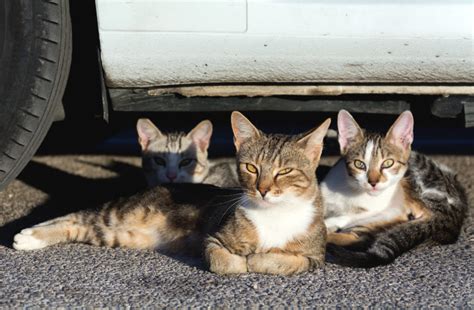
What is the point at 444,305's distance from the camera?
3.80m

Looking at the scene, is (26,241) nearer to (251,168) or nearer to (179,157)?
(251,168)

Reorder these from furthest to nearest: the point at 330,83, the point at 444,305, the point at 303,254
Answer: the point at 330,83 → the point at 303,254 → the point at 444,305

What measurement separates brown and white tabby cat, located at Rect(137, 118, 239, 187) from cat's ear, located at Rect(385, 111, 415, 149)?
1306 millimetres

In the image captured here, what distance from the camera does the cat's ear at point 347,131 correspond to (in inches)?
202

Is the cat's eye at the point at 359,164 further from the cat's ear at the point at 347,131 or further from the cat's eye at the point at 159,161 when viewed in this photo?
the cat's eye at the point at 159,161

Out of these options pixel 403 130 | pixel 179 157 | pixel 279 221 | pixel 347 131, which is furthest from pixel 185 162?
pixel 279 221

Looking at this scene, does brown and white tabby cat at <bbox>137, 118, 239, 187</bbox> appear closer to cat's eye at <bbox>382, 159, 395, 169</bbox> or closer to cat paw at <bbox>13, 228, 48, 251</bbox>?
cat's eye at <bbox>382, 159, 395, 169</bbox>

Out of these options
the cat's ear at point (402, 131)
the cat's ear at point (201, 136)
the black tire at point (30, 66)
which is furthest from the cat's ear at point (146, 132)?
the cat's ear at point (402, 131)

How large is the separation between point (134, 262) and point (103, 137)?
197 centimetres

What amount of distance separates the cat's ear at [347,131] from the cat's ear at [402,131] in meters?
0.18

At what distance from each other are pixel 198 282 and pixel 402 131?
1680 mm

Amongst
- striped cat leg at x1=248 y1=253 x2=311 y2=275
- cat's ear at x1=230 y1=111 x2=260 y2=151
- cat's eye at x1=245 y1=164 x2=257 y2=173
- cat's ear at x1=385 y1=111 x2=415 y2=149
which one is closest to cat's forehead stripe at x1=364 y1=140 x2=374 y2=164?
cat's ear at x1=385 y1=111 x2=415 y2=149

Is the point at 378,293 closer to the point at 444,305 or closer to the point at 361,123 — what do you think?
the point at 444,305

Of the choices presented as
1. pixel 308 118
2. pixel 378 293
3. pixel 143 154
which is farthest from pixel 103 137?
pixel 378 293
